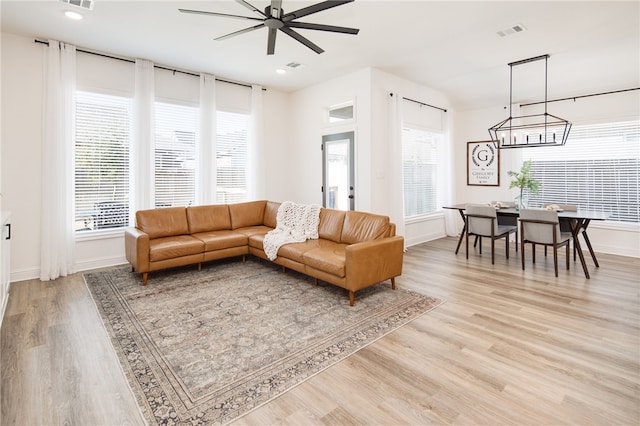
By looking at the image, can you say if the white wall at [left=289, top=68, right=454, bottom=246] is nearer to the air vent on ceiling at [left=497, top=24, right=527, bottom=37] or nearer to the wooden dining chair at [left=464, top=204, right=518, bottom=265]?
the wooden dining chair at [left=464, top=204, right=518, bottom=265]

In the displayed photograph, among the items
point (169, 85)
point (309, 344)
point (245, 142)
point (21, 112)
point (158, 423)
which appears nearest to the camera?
point (158, 423)

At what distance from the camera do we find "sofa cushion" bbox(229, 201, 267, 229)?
548 cm

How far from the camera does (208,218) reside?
17.0 feet

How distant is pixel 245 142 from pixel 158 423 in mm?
5109

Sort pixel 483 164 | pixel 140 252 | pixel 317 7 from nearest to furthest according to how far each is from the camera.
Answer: pixel 317 7
pixel 140 252
pixel 483 164

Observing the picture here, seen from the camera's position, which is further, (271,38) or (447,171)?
(447,171)

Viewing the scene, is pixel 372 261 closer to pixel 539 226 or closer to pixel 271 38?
pixel 271 38

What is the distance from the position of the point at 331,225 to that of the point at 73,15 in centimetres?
379

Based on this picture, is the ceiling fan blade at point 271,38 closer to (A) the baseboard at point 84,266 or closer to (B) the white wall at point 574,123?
(A) the baseboard at point 84,266

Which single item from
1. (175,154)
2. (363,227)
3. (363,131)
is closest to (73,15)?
(175,154)

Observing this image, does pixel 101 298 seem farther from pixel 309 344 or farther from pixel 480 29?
pixel 480 29

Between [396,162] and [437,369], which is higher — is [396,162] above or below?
above

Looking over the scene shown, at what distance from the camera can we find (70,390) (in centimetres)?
200

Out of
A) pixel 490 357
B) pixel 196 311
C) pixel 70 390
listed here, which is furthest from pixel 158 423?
pixel 490 357
